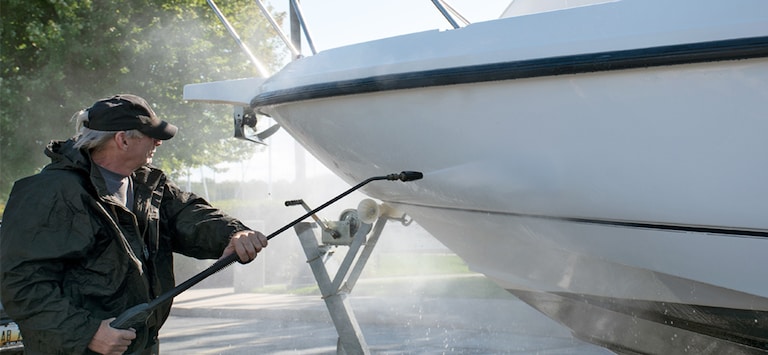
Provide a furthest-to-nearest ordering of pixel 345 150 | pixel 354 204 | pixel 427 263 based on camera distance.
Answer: pixel 427 263, pixel 354 204, pixel 345 150

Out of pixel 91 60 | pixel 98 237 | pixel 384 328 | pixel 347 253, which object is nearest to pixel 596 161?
pixel 98 237

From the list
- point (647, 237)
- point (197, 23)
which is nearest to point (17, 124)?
point (197, 23)

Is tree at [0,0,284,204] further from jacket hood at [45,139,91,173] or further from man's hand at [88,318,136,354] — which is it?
man's hand at [88,318,136,354]

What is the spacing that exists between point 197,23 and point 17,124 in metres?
3.13

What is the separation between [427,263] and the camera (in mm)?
15680

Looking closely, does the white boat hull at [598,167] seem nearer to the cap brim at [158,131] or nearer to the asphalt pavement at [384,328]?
the cap brim at [158,131]

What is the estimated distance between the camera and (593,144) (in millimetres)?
2705

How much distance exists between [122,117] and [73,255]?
1.51ft

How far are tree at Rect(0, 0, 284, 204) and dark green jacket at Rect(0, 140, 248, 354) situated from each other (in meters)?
10.4

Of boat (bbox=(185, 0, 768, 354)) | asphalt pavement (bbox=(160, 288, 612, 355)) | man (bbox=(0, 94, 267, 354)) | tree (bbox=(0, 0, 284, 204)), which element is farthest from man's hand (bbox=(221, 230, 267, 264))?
tree (bbox=(0, 0, 284, 204))

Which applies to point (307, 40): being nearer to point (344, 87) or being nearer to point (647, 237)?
point (344, 87)

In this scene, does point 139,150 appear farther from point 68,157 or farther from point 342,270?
point 342,270

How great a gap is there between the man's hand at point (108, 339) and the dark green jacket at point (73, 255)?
0.06 feet

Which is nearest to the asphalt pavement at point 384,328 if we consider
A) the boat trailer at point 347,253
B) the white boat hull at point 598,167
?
the boat trailer at point 347,253
